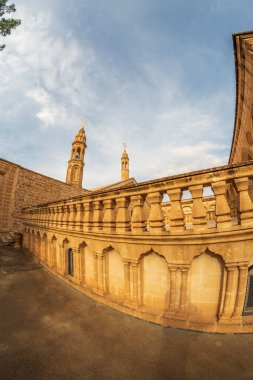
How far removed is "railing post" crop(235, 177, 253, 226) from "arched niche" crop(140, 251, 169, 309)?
1.68 meters

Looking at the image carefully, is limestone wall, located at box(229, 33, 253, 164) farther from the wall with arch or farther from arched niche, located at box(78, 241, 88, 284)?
arched niche, located at box(78, 241, 88, 284)

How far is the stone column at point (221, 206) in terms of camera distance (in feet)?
9.82

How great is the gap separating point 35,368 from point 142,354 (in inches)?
57.6

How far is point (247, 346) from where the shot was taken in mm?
2578

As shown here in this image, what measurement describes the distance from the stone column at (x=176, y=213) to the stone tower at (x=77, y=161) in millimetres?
40782

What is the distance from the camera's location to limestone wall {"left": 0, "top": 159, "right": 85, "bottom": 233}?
1455 centimetres

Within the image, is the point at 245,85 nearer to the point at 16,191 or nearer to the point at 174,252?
the point at 174,252

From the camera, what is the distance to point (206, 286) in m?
3.20

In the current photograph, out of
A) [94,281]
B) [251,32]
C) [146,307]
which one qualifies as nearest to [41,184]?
[94,281]

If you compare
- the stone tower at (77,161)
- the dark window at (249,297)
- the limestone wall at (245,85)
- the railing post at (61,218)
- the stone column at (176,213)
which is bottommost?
the dark window at (249,297)

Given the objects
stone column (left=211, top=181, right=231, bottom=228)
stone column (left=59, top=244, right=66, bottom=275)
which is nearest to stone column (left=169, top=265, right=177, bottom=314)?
stone column (left=211, top=181, right=231, bottom=228)

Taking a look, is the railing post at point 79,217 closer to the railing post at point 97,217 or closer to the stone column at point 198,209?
the railing post at point 97,217

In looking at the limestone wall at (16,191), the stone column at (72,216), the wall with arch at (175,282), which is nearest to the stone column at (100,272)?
the wall with arch at (175,282)

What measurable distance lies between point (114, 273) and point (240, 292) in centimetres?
266
